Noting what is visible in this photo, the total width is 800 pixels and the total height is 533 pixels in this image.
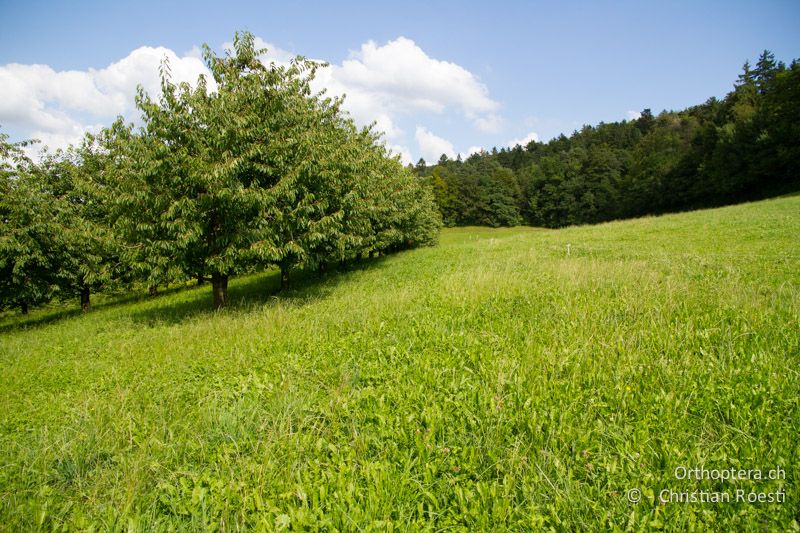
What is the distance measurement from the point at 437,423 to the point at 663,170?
71.0m

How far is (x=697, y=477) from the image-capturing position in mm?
2738

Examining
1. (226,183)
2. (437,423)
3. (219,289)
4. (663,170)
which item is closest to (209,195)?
(226,183)

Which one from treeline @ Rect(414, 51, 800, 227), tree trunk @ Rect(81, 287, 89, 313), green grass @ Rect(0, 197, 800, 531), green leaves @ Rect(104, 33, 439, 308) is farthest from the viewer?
treeline @ Rect(414, 51, 800, 227)

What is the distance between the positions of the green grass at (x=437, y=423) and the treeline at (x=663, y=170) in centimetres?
2438

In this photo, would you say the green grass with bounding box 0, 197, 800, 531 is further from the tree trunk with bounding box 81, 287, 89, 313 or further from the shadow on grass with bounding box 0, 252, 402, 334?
the tree trunk with bounding box 81, 287, 89, 313

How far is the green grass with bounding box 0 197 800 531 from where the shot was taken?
271 centimetres

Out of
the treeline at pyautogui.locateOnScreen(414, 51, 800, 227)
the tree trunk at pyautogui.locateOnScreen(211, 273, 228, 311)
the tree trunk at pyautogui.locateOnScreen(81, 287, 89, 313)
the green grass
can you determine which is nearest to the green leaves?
the tree trunk at pyautogui.locateOnScreen(211, 273, 228, 311)

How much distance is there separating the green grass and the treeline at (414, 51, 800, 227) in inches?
960

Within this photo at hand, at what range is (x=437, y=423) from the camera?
3564 mm

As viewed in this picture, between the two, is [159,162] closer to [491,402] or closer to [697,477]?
[491,402]

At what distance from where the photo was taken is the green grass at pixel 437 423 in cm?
271

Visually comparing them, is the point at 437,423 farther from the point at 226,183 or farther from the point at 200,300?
the point at 200,300

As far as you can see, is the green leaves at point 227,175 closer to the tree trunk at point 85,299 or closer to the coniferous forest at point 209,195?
the coniferous forest at point 209,195

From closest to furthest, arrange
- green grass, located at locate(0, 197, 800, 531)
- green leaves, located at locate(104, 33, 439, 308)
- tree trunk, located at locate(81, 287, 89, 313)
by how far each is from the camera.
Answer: green grass, located at locate(0, 197, 800, 531) → green leaves, located at locate(104, 33, 439, 308) → tree trunk, located at locate(81, 287, 89, 313)
